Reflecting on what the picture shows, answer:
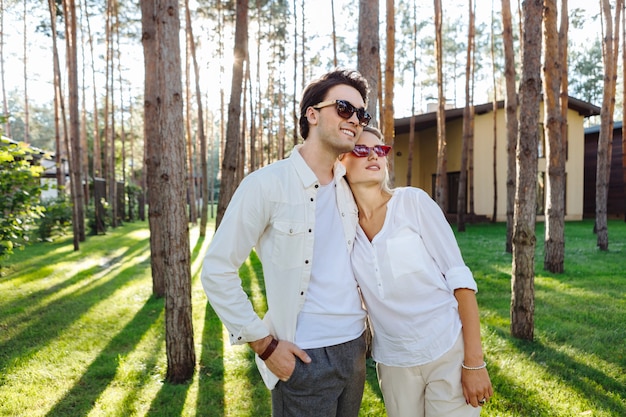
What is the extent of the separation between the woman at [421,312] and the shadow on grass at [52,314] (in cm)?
443

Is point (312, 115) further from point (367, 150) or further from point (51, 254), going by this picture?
point (51, 254)

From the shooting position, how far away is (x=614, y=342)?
4957 mm

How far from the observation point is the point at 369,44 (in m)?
4.40

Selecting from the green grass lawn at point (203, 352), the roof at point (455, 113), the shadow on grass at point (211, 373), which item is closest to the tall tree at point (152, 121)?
the green grass lawn at point (203, 352)

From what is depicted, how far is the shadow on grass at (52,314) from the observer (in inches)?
206

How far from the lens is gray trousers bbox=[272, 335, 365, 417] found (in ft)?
6.15

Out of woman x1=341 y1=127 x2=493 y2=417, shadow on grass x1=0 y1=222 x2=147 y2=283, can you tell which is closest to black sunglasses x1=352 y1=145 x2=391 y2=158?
woman x1=341 y1=127 x2=493 y2=417

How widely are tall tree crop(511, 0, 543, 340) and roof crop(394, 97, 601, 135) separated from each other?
1589cm

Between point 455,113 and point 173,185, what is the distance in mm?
18806

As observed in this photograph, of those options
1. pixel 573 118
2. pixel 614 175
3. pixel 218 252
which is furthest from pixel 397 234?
pixel 614 175

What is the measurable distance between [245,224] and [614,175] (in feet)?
90.8

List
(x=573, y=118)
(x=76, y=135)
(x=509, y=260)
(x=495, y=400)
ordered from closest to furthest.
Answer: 1. (x=495, y=400)
2. (x=509, y=260)
3. (x=76, y=135)
4. (x=573, y=118)

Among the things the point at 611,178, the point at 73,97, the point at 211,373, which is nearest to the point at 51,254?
the point at 73,97

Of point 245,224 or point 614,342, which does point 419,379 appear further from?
point 614,342
